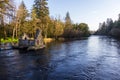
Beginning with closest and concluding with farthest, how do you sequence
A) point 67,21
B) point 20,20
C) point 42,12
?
point 20,20 → point 42,12 → point 67,21

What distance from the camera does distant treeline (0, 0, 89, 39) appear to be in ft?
157

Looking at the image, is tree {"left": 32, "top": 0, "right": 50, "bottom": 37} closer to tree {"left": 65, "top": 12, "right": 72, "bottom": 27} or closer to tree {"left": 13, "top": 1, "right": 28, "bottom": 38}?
tree {"left": 13, "top": 1, "right": 28, "bottom": 38}

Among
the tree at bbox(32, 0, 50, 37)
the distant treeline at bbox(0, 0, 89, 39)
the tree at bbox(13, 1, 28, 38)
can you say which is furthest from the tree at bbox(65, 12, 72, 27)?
the tree at bbox(13, 1, 28, 38)

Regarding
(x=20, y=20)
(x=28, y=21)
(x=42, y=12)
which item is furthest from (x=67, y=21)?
(x=20, y=20)

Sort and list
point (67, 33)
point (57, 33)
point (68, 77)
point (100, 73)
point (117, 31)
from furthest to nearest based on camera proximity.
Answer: point (117, 31)
point (67, 33)
point (57, 33)
point (100, 73)
point (68, 77)

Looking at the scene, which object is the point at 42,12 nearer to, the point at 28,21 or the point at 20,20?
the point at 28,21

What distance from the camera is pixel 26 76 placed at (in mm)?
18109

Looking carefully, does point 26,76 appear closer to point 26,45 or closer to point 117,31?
point 26,45

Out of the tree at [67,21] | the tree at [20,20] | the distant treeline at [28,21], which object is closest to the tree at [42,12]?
the distant treeline at [28,21]

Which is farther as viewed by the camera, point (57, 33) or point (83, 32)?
point (83, 32)

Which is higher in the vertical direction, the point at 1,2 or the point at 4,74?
the point at 1,2

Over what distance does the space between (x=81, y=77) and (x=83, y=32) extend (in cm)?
10917

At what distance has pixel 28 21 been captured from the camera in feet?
220

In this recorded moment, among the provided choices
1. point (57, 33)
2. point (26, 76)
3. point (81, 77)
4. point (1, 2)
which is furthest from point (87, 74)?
point (57, 33)
